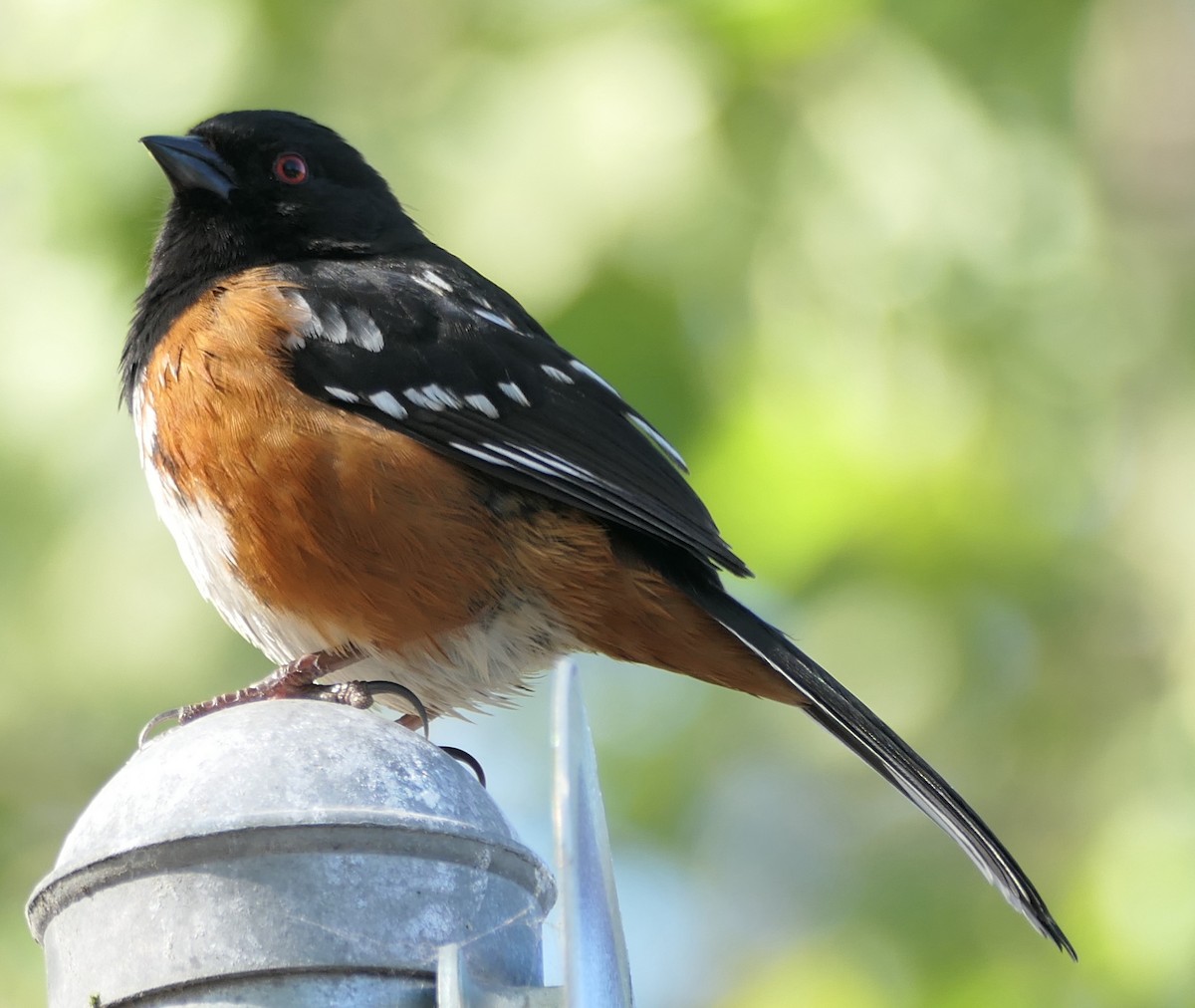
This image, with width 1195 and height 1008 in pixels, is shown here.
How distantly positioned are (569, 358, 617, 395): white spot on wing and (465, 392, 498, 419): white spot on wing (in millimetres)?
296

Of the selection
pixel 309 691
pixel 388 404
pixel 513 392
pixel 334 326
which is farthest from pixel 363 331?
pixel 309 691

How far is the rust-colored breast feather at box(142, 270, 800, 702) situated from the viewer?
273 centimetres

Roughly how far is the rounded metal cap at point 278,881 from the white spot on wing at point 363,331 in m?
1.63

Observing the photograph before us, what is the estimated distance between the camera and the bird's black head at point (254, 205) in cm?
326

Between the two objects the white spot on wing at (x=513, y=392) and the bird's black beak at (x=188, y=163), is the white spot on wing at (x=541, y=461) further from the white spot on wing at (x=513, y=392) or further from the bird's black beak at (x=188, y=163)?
the bird's black beak at (x=188, y=163)

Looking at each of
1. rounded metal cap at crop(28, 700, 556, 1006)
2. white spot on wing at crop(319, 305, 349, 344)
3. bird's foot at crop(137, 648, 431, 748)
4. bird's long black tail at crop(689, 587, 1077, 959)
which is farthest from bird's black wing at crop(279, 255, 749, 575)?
rounded metal cap at crop(28, 700, 556, 1006)

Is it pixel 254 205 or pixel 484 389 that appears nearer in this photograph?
pixel 484 389

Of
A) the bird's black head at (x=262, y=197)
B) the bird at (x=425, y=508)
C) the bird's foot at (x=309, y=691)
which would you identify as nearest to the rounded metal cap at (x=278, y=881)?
the bird's foot at (x=309, y=691)

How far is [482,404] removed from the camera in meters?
3.00

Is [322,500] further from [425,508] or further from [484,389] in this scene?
[484,389]

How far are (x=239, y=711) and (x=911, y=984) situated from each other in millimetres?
2234

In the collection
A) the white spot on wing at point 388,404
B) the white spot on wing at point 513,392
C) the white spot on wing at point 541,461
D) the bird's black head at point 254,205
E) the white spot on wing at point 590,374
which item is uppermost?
the bird's black head at point 254,205

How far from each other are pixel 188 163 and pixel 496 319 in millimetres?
751

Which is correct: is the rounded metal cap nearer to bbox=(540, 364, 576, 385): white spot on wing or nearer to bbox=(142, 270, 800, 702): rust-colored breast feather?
bbox=(142, 270, 800, 702): rust-colored breast feather
